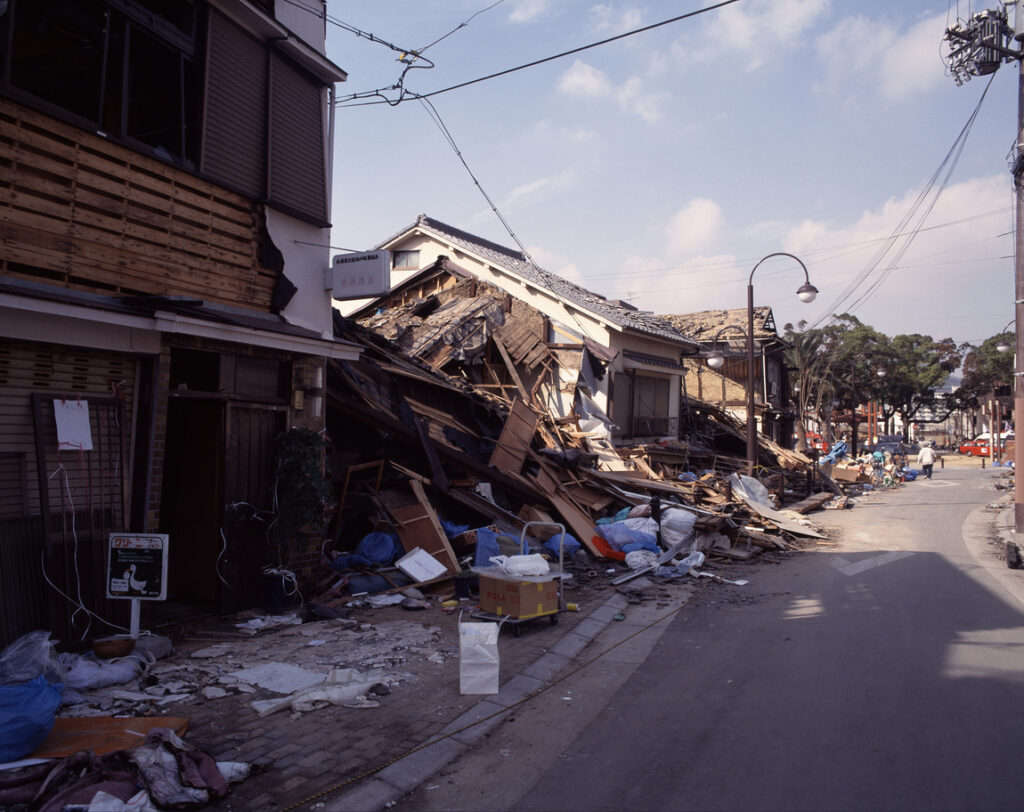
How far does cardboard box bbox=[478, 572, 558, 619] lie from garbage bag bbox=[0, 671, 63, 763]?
4.22 m

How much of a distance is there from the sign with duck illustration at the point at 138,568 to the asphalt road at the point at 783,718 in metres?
3.13

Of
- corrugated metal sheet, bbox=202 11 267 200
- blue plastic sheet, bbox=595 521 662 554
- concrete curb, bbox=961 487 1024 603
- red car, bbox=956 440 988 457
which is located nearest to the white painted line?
concrete curb, bbox=961 487 1024 603

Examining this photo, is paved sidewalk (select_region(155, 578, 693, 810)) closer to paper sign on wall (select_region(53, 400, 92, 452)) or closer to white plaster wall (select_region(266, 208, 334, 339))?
paper sign on wall (select_region(53, 400, 92, 452))

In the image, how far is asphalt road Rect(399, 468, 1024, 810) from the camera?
13.8 feet

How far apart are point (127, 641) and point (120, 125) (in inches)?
185

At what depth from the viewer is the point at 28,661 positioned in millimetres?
5188

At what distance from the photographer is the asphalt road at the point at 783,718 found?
4.20m

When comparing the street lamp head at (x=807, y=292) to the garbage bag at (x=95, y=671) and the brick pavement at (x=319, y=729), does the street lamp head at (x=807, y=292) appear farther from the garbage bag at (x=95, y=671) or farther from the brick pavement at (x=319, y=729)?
the garbage bag at (x=95, y=671)

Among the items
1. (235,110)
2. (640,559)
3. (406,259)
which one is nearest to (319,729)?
(235,110)

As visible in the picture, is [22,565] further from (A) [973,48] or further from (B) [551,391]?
(A) [973,48]

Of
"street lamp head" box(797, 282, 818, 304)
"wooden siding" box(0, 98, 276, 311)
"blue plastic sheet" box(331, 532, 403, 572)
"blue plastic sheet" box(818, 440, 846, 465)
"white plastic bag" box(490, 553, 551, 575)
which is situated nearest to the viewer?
"wooden siding" box(0, 98, 276, 311)

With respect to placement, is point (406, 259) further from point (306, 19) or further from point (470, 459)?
point (306, 19)

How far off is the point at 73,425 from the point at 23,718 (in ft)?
9.18

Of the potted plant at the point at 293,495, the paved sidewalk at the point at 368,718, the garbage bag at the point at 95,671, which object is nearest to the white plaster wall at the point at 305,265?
the potted plant at the point at 293,495
